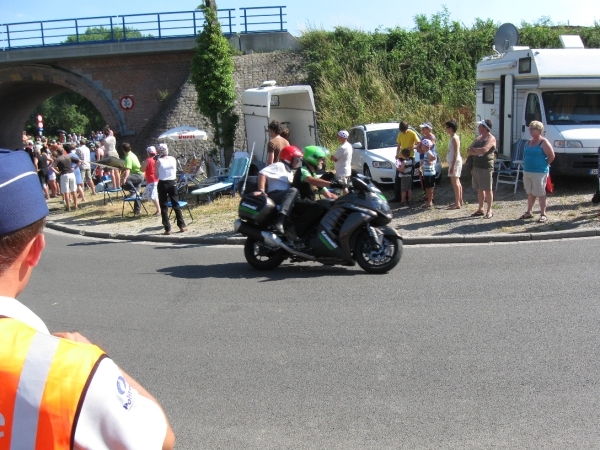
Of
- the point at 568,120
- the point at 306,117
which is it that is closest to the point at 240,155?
the point at 306,117

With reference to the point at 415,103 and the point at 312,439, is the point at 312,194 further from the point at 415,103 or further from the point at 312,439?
the point at 415,103

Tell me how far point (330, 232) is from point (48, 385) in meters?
7.86

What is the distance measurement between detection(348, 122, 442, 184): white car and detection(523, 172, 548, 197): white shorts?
370 cm

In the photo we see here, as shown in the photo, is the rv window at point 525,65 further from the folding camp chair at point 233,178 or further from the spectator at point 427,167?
the folding camp chair at point 233,178

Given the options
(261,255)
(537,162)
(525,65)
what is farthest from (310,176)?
(525,65)

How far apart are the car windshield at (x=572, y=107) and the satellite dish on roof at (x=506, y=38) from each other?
9.24 feet

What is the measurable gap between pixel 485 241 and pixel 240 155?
9.38 meters

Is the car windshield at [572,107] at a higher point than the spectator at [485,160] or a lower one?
higher

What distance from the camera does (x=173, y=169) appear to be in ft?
44.1

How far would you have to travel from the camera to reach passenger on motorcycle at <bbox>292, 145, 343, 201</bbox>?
9.41 meters

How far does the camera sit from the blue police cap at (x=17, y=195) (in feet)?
4.66

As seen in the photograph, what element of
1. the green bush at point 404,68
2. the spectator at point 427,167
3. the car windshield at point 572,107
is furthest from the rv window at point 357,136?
the green bush at point 404,68

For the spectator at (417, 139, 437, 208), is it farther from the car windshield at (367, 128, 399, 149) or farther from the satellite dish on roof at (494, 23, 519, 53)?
the satellite dish on roof at (494, 23, 519, 53)

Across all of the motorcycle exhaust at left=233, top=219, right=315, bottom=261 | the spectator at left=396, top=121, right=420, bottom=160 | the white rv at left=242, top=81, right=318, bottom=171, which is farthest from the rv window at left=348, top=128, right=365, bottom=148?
the motorcycle exhaust at left=233, top=219, right=315, bottom=261
